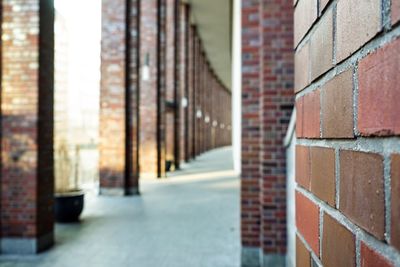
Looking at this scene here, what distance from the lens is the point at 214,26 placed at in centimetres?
2928

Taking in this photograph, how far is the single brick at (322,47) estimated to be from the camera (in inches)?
31.9

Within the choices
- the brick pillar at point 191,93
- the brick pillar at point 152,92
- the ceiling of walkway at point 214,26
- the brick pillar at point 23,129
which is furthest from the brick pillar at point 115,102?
the brick pillar at point 191,93

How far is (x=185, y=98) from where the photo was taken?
73.8ft

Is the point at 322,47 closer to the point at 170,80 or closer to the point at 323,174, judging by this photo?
the point at 323,174

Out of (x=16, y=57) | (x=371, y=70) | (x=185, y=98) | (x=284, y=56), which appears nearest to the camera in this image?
(x=371, y=70)

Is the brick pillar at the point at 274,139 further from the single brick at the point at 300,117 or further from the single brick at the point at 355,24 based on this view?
the single brick at the point at 355,24

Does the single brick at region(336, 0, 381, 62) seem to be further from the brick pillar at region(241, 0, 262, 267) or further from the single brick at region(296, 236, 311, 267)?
the brick pillar at region(241, 0, 262, 267)

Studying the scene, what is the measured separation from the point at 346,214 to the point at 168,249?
17.7 feet

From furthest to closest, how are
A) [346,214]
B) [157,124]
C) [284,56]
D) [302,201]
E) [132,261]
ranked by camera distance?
[157,124] → [132,261] → [284,56] → [302,201] → [346,214]

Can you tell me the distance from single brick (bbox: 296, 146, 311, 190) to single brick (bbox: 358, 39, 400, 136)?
38cm

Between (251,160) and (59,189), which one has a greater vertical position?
(251,160)

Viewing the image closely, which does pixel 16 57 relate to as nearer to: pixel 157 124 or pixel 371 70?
pixel 371 70

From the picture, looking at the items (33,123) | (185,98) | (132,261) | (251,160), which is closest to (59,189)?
(33,123)

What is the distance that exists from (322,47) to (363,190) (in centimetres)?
35
